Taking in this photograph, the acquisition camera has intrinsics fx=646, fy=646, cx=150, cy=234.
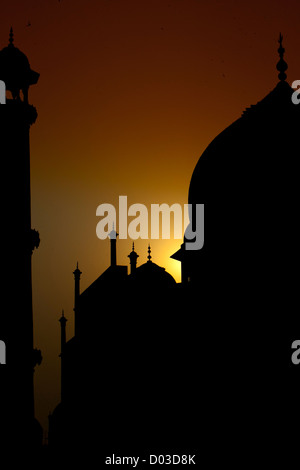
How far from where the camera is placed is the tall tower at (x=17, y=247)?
32.7ft

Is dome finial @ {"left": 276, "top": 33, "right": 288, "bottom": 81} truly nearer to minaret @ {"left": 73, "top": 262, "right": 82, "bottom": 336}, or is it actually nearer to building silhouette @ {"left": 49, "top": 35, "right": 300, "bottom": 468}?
building silhouette @ {"left": 49, "top": 35, "right": 300, "bottom": 468}

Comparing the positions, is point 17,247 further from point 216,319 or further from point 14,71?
point 216,319

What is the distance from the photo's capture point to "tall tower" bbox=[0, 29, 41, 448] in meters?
9.95

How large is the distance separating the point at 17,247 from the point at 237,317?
7.96 metres

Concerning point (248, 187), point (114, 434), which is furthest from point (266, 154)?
point (114, 434)

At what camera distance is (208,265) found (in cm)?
1841

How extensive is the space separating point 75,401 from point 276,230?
1283cm

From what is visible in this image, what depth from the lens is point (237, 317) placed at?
16.8 meters

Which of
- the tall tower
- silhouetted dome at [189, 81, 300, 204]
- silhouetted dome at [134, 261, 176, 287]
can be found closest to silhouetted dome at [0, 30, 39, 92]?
the tall tower

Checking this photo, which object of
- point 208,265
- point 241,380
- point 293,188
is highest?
point 293,188

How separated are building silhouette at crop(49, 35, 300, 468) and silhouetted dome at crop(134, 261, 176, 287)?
272cm

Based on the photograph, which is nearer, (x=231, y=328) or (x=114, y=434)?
(x=231, y=328)

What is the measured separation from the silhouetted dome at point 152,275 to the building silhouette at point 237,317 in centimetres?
272

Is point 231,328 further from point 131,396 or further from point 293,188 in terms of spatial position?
point 131,396
